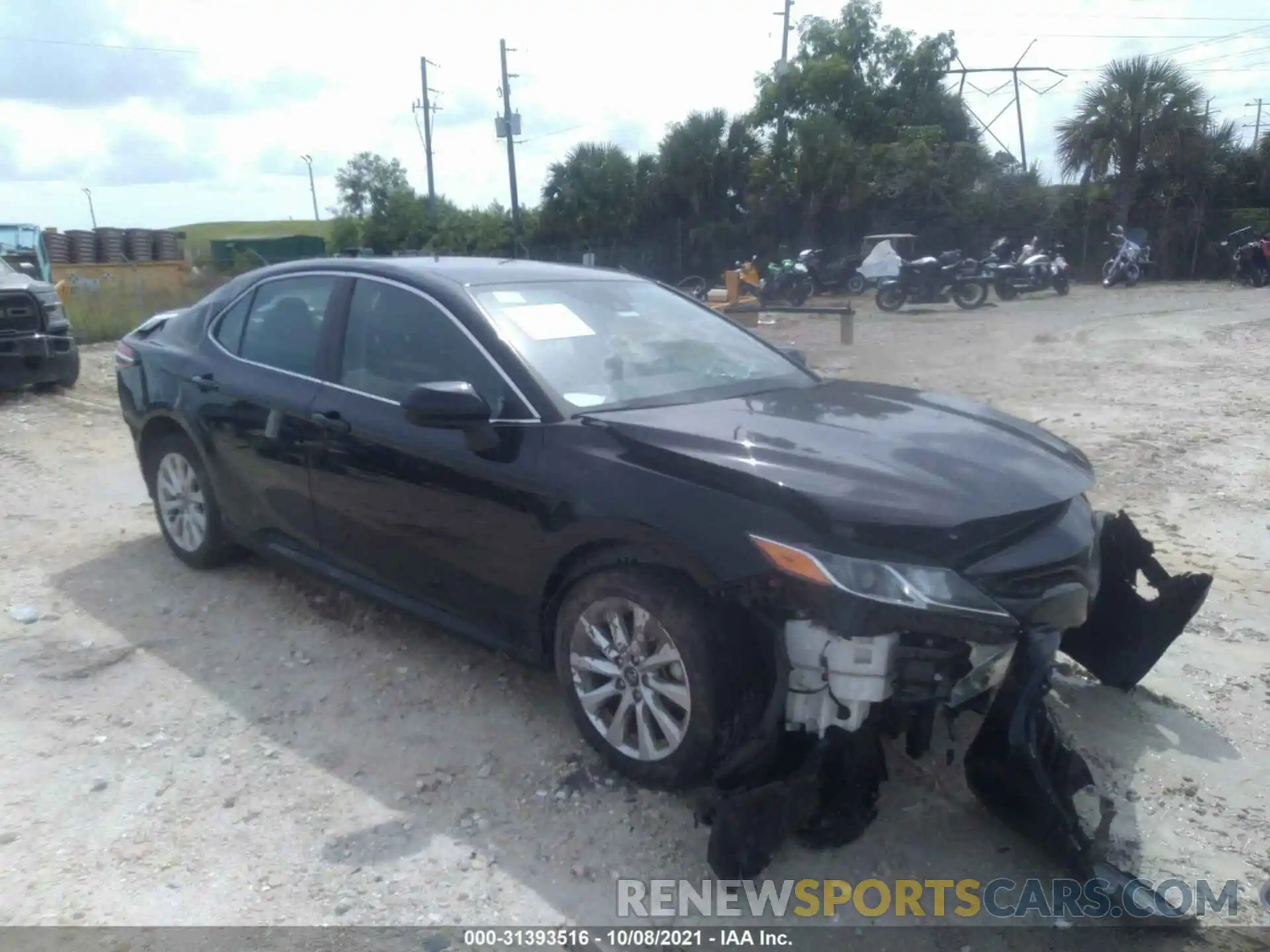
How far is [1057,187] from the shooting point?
30609mm

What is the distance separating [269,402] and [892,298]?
759 inches

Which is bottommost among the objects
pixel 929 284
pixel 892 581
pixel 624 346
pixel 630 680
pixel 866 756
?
pixel 929 284

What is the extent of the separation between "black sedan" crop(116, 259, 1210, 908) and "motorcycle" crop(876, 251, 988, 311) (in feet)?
60.0

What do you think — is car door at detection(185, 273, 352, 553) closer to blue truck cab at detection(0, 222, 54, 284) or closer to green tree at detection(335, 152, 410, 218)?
blue truck cab at detection(0, 222, 54, 284)

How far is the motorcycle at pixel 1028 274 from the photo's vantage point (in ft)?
76.1

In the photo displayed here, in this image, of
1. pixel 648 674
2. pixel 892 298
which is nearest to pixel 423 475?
pixel 648 674

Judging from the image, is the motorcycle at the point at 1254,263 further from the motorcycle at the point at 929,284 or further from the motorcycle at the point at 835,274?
the motorcycle at the point at 835,274

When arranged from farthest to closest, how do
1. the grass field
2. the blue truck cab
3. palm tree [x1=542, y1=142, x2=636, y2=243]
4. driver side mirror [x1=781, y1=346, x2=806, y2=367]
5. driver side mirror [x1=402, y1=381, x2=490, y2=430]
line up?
the grass field < palm tree [x1=542, y1=142, x2=636, y2=243] < the blue truck cab < driver side mirror [x1=781, y1=346, x2=806, y2=367] < driver side mirror [x1=402, y1=381, x2=490, y2=430]

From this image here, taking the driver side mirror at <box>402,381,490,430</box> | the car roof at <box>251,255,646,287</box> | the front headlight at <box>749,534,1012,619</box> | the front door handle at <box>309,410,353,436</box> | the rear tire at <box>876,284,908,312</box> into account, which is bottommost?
the rear tire at <box>876,284,908,312</box>

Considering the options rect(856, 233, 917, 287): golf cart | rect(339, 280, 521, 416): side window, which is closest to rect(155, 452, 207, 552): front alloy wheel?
rect(339, 280, 521, 416): side window

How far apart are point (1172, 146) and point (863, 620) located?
29.8m

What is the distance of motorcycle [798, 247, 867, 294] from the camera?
26.3 metres

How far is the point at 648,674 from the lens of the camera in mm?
3525

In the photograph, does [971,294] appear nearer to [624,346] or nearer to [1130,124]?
[1130,124]
